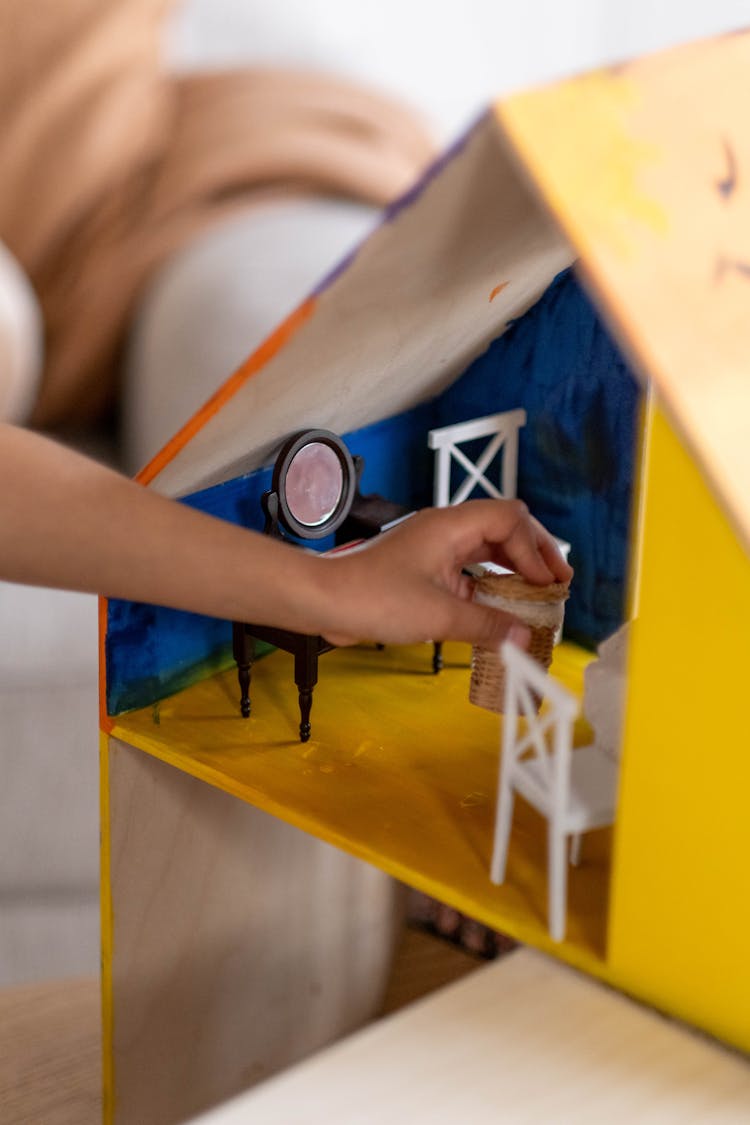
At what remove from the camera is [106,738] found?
952 millimetres

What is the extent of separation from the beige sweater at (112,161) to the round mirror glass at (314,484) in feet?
2.85

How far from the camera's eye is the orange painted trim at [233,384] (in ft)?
2.35

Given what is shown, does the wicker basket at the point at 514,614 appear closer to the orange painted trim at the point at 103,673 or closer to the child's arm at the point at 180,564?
the child's arm at the point at 180,564

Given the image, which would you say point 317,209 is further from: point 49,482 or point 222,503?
point 49,482

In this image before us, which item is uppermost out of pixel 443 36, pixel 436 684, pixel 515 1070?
pixel 443 36

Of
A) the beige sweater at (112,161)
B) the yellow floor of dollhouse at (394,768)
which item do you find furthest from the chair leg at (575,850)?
the beige sweater at (112,161)

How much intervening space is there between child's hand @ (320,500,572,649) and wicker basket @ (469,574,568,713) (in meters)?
0.01

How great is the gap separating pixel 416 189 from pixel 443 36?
1808 millimetres

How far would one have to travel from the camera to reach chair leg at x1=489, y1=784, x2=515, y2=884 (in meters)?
0.74

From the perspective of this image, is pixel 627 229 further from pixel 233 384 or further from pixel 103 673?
pixel 103 673

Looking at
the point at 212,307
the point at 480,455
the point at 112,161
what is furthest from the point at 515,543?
the point at 112,161

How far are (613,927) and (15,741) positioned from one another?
0.84 m

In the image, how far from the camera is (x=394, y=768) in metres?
0.88

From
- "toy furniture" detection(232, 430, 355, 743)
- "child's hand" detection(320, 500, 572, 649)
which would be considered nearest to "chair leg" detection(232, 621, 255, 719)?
"toy furniture" detection(232, 430, 355, 743)
